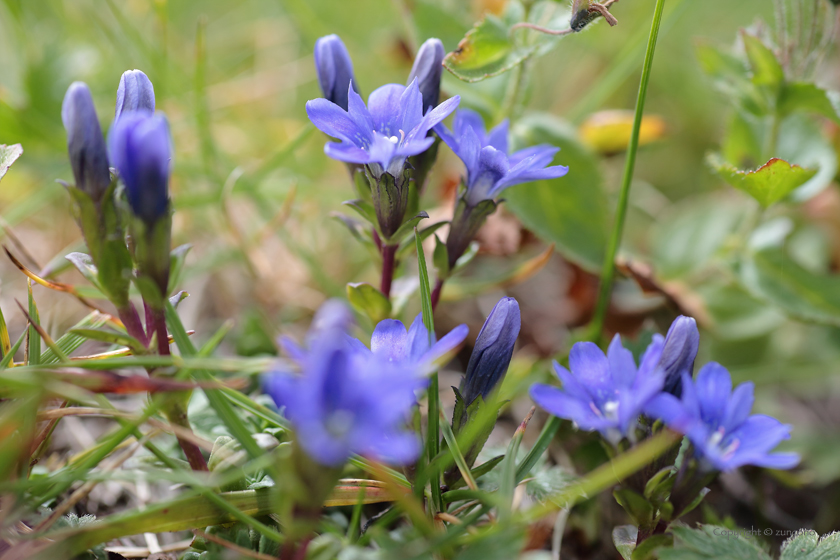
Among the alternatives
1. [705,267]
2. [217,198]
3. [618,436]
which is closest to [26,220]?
[217,198]

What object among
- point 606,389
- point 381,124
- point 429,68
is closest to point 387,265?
point 381,124

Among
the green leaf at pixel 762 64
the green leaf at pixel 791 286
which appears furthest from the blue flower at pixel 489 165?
the green leaf at pixel 791 286

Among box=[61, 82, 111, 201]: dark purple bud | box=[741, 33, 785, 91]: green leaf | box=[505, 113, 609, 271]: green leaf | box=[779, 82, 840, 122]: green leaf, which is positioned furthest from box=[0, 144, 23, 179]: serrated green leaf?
box=[779, 82, 840, 122]: green leaf

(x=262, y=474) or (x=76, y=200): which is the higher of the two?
(x=76, y=200)

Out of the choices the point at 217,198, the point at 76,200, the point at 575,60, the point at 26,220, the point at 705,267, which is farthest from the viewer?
the point at 575,60

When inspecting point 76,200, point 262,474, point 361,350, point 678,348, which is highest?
point 76,200

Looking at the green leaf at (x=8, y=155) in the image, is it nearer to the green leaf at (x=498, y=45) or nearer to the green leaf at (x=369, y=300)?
the green leaf at (x=369, y=300)

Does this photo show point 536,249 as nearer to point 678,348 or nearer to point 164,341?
point 678,348
